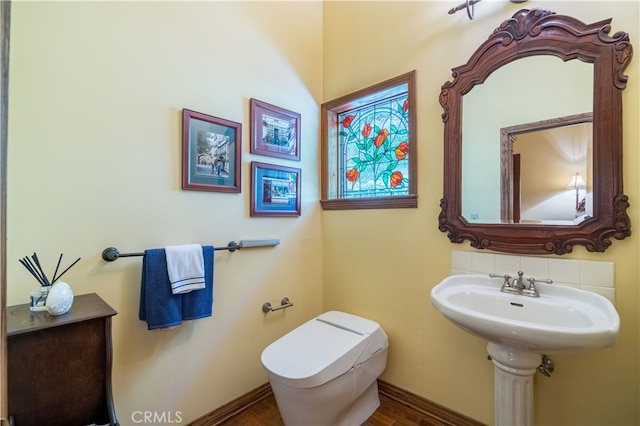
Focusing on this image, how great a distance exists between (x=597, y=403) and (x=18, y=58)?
8.49 feet

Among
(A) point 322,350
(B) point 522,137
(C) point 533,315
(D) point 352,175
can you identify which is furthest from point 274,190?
(C) point 533,315

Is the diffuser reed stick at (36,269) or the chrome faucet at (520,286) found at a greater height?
the diffuser reed stick at (36,269)

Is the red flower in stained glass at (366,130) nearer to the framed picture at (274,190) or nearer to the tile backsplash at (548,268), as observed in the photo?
the framed picture at (274,190)

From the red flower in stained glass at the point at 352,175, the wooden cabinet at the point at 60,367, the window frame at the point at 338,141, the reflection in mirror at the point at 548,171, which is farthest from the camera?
the red flower in stained glass at the point at 352,175

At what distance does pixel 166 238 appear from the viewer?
1387mm

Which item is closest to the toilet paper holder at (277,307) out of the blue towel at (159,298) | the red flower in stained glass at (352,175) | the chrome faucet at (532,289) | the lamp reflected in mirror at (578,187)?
the blue towel at (159,298)

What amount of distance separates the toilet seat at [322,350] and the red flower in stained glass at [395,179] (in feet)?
2.82

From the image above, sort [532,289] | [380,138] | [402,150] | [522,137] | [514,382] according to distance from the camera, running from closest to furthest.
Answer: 1. [514,382]
2. [532,289]
3. [522,137]
4. [402,150]
5. [380,138]

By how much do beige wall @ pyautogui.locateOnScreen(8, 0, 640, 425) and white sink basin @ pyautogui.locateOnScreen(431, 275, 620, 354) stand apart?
174mm

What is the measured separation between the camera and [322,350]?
139 cm

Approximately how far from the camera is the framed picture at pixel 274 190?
5.66ft

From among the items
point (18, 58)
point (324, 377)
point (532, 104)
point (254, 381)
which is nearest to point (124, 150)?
point (18, 58)

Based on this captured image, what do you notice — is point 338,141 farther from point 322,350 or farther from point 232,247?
point 322,350

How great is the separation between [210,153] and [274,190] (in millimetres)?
456
